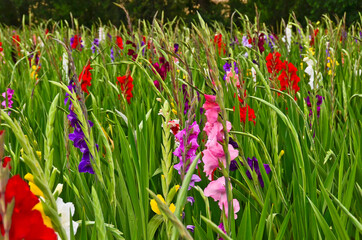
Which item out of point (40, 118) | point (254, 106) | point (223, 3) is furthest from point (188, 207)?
point (223, 3)

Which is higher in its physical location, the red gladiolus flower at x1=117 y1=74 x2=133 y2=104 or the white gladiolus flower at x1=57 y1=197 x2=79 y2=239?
the white gladiolus flower at x1=57 y1=197 x2=79 y2=239

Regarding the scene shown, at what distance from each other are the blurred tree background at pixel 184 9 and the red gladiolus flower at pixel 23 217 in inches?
391

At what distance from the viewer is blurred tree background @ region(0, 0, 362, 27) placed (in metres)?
10.2

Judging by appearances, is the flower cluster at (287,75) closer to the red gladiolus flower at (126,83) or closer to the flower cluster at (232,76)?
the flower cluster at (232,76)

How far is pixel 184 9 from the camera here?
13094 mm

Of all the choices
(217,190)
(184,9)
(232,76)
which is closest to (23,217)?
(217,190)

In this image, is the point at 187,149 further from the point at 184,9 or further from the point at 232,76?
the point at 184,9

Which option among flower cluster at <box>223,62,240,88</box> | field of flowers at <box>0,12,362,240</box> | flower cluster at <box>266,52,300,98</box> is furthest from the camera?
flower cluster at <box>266,52,300,98</box>

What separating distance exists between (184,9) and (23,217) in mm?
13222

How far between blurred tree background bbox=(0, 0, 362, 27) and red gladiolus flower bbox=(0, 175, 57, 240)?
9.94 m

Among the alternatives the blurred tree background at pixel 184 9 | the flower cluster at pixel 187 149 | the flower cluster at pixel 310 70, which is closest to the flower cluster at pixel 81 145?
the flower cluster at pixel 187 149

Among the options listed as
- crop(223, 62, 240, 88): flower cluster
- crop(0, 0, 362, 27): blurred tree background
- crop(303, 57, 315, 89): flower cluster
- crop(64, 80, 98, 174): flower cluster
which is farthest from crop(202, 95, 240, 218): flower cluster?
crop(0, 0, 362, 27): blurred tree background

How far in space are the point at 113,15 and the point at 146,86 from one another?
1148 cm

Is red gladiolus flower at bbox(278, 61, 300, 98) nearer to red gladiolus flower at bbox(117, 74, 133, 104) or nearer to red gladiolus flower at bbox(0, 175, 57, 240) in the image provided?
red gladiolus flower at bbox(117, 74, 133, 104)
